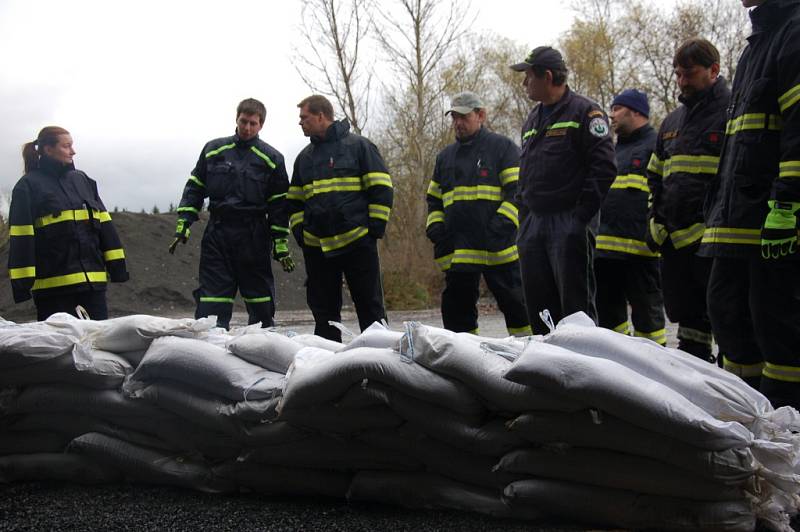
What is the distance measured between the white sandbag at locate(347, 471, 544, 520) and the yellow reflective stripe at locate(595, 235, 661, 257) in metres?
3.36

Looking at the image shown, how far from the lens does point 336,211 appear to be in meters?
5.80

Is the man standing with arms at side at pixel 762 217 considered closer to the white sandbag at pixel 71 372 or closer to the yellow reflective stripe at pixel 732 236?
the yellow reflective stripe at pixel 732 236

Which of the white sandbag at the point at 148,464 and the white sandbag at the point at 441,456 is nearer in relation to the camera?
the white sandbag at the point at 441,456

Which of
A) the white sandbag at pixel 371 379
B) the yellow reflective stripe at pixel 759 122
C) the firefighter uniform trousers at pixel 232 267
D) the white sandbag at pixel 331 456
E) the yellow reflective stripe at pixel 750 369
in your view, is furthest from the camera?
the firefighter uniform trousers at pixel 232 267

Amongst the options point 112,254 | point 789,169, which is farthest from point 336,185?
point 789,169

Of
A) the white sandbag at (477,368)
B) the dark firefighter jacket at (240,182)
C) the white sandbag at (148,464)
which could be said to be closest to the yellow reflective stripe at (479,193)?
the dark firefighter jacket at (240,182)

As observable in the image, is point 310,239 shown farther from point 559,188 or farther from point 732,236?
point 732,236

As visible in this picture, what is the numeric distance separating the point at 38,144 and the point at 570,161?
3.74m

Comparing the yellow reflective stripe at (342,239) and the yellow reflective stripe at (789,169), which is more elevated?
the yellow reflective stripe at (789,169)

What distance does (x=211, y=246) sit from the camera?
6078 millimetres

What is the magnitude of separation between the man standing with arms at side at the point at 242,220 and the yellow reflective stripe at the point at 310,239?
0.78 ft

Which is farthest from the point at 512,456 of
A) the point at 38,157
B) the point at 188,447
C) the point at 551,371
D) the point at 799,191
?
the point at 38,157

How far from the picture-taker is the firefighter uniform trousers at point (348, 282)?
19.4ft

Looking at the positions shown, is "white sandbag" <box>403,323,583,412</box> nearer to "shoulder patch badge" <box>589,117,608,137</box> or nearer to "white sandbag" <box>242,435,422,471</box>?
"white sandbag" <box>242,435,422,471</box>
